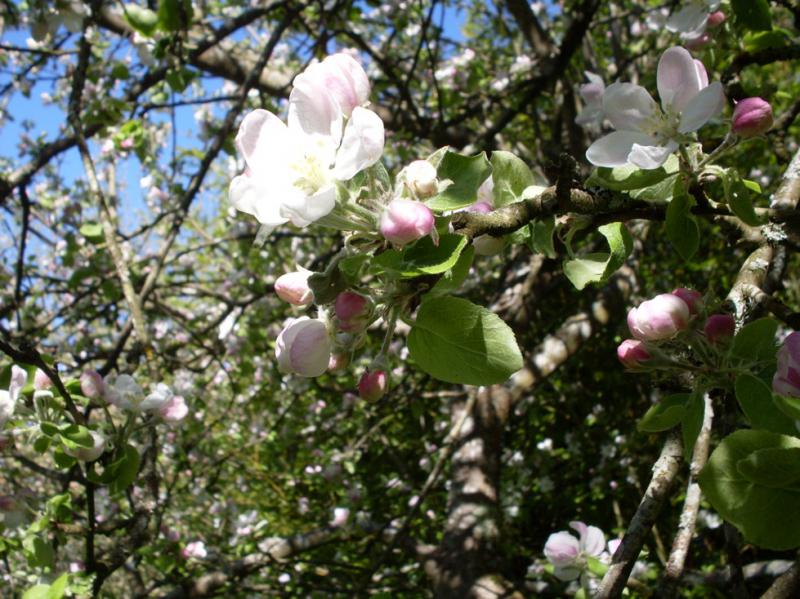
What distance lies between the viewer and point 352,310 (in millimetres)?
674

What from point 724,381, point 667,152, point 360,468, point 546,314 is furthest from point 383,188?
point 360,468

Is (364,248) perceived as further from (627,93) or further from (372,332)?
(372,332)

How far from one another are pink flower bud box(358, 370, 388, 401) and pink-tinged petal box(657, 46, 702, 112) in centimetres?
51

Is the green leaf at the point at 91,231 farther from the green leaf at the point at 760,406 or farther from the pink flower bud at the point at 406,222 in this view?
the green leaf at the point at 760,406

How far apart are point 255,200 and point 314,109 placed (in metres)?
0.12

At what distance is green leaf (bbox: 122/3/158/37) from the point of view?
1.87 metres

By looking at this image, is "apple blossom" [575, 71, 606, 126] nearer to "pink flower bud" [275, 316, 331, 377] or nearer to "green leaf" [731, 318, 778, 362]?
"green leaf" [731, 318, 778, 362]

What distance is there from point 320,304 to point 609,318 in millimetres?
2399

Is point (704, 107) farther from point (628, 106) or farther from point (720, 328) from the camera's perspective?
point (720, 328)

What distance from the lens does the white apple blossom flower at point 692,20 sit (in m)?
1.48

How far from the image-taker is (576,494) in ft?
11.0

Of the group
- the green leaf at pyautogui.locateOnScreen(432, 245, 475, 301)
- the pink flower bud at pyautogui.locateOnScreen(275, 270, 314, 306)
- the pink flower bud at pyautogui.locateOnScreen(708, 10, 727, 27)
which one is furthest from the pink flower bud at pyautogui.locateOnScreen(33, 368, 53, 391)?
the pink flower bud at pyautogui.locateOnScreen(708, 10, 727, 27)

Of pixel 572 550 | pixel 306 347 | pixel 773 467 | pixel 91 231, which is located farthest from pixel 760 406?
pixel 91 231

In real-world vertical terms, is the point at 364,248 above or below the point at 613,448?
below
